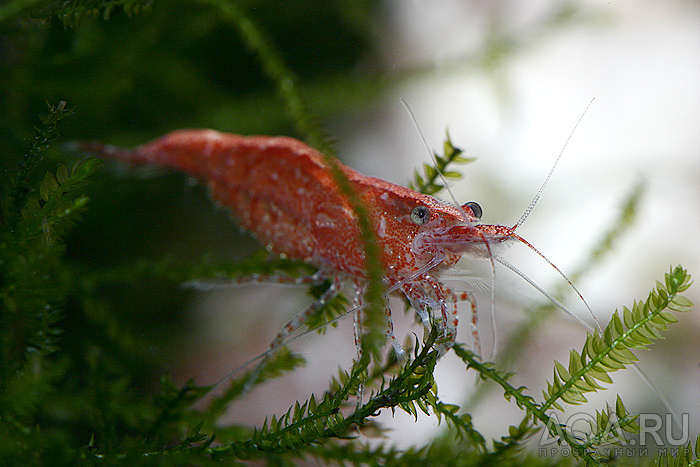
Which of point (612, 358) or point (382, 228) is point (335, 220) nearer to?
point (382, 228)

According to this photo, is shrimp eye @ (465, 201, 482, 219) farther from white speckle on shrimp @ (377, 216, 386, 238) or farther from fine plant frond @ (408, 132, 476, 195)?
white speckle on shrimp @ (377, 216, 386, 238)

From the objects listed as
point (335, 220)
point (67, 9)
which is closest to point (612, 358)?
point (335, 220)

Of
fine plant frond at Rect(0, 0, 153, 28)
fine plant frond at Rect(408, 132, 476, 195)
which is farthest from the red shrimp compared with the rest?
fine plant frond at Rect(0, 0, 153, 28)

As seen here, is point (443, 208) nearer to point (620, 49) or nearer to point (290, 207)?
point (290, 207)

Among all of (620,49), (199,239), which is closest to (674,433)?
(620,49)

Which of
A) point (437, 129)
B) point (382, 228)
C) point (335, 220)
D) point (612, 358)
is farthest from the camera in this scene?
point (437, 129)
